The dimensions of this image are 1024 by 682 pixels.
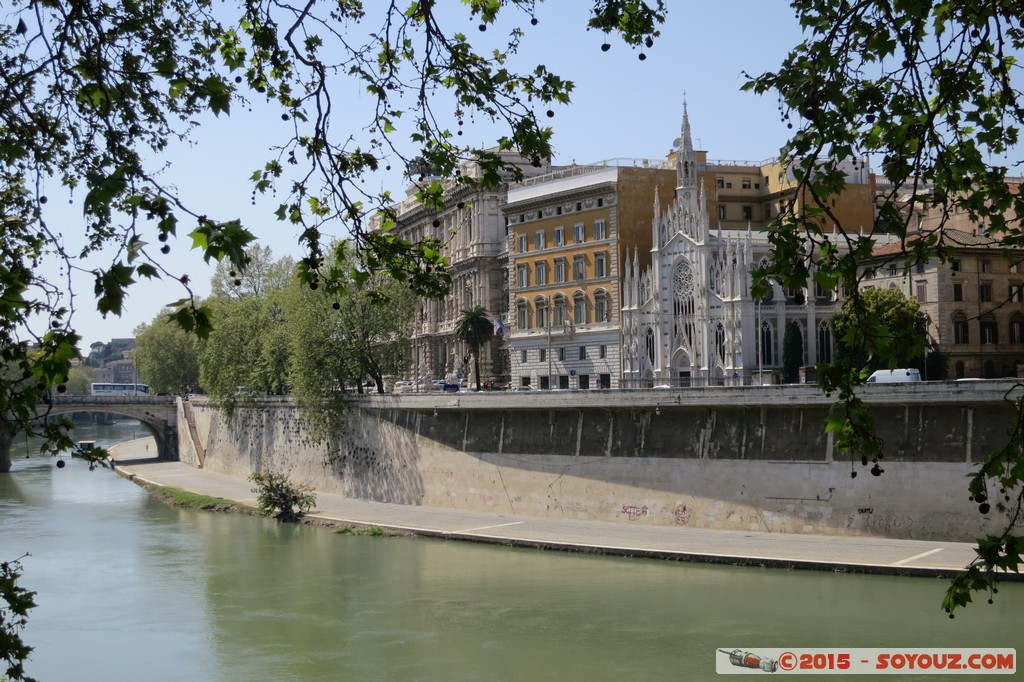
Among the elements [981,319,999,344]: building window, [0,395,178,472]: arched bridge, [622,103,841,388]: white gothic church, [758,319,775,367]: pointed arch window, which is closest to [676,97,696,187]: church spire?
[622,103,841,388]: white gothic church

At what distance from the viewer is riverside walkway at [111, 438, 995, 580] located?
30672 mm

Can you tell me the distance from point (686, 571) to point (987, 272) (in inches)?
907

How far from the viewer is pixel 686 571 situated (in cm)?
3231

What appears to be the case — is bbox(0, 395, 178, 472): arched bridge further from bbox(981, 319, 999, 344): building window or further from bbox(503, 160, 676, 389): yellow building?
bbox(981, 319, 999, 344): building window

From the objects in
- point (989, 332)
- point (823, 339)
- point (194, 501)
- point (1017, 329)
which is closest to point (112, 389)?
point (194, 501)

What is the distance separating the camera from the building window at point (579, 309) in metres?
58.5

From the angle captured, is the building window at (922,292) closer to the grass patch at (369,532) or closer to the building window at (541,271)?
the building window at (541,271)

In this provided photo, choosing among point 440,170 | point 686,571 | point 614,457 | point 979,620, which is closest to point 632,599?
point 686,571

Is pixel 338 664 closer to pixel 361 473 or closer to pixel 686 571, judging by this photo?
pixel 686 571

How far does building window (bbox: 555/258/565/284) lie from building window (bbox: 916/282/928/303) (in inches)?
673

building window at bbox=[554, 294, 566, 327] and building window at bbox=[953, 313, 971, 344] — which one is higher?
building window at bbox=[554, 294, 566, 327]

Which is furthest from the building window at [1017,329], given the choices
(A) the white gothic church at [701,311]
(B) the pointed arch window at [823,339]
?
(B) the pointed arch window at [823,339]

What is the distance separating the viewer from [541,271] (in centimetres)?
6078

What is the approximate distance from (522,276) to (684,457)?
24.9m
